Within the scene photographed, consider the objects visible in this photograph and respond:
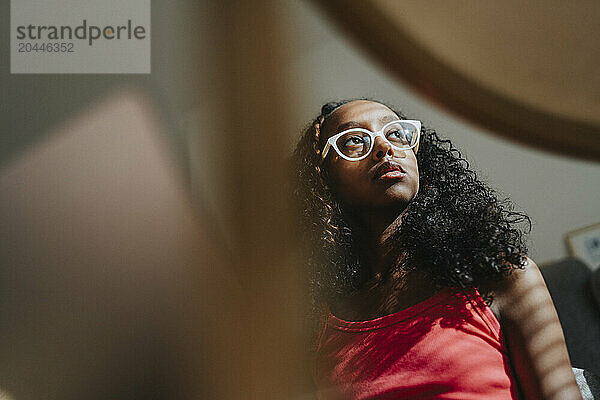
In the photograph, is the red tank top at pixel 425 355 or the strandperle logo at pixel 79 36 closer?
the red tank top at pixel 425 355

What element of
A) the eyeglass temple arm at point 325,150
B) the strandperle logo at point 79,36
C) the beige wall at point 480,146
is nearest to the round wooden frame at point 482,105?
the beige wall at point 480,146

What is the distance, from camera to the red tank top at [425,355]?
0.57 meters

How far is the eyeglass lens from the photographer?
2.03 feet

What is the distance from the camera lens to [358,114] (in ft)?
2.07

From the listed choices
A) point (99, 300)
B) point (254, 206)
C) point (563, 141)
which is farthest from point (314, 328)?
point (563, 141)

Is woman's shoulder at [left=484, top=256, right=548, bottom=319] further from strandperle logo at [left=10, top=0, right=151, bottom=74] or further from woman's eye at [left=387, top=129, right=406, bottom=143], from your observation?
strandperle logo at [left=10, top=0, right=151, bottom=74]

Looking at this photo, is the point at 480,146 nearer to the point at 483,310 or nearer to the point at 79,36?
the point at 483,310

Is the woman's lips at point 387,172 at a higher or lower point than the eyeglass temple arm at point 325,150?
lower

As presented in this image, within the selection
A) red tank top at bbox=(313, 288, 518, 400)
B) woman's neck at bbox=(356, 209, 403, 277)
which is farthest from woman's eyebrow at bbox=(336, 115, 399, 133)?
red tank top at bbox=(313, 288, 518, 400)

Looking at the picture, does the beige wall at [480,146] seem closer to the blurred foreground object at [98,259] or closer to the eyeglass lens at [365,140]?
the eyeglass lens at [365,140]

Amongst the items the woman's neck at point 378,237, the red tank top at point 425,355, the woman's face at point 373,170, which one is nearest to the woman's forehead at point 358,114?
the woman's face at point 373,170

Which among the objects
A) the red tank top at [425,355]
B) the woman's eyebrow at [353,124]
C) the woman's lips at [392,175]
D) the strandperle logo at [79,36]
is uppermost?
the strandperle logo at [79,36]

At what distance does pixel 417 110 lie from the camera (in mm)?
639

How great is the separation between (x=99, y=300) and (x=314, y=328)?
0.26m
